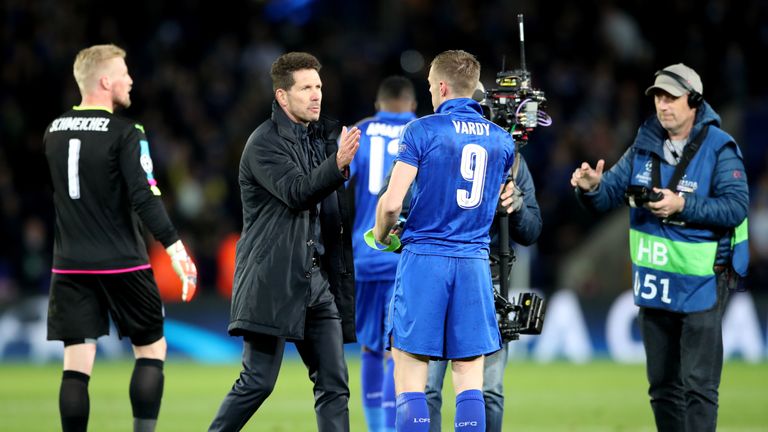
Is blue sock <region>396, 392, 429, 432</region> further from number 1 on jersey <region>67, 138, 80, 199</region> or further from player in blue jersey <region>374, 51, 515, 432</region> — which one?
number 1 on jersey <region>67, 138, 80, 199</region>

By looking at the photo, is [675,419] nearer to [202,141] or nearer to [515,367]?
[515,367]

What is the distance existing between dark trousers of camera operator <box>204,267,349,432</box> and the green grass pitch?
2.77 meters

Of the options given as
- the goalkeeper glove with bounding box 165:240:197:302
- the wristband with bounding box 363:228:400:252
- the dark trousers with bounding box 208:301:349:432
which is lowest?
the dark trousers with bounding box 208:301:349:432

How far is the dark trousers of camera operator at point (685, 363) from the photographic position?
7285mm

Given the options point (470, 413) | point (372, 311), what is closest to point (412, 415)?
point (470, 413)

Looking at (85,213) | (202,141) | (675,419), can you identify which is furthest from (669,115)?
(202,141)

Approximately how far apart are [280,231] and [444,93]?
1.26 meters

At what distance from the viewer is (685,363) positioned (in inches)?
289

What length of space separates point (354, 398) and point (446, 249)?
18.8 feet

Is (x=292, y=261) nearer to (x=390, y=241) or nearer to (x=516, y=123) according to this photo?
(x=390, y=241)

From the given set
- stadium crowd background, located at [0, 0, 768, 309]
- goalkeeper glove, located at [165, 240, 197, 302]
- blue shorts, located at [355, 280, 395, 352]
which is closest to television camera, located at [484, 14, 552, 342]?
blue shorts, located at [355, 280, 395, 352]

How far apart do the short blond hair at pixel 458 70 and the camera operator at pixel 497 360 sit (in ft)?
2.07

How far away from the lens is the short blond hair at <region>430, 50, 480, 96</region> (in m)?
6.75

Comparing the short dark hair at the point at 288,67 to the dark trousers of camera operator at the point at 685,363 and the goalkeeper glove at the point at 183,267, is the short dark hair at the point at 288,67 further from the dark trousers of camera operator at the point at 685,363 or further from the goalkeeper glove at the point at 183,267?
the dark trousers of camera operator at the point at 685,363
